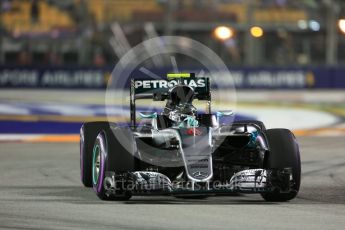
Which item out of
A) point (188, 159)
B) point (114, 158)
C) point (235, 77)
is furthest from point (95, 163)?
point (235, 77)

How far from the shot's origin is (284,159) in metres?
9.95

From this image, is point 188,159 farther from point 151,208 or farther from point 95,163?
point 95,163

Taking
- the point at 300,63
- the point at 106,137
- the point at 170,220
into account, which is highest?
the point at 300,63

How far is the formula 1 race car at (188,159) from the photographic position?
31.9ft

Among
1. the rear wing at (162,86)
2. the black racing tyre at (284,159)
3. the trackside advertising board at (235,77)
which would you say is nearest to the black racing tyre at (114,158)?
the rear wing at (162,86)

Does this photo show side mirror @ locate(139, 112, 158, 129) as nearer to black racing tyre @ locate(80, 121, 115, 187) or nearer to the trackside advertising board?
black racing tyre @ locate(80, 121, 115, 187)

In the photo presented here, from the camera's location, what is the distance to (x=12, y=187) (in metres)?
11.3

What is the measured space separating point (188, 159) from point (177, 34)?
3047 centimetres

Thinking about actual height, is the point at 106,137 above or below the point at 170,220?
above

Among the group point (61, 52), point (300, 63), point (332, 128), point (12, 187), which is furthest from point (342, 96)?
point (12, 187)

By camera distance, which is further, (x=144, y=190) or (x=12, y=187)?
(x=12, y=187)

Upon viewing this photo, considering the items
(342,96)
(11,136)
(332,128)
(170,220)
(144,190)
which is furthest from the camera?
(342,96)

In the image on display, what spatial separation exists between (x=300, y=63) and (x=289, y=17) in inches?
100

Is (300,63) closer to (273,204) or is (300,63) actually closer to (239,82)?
(239,82)
